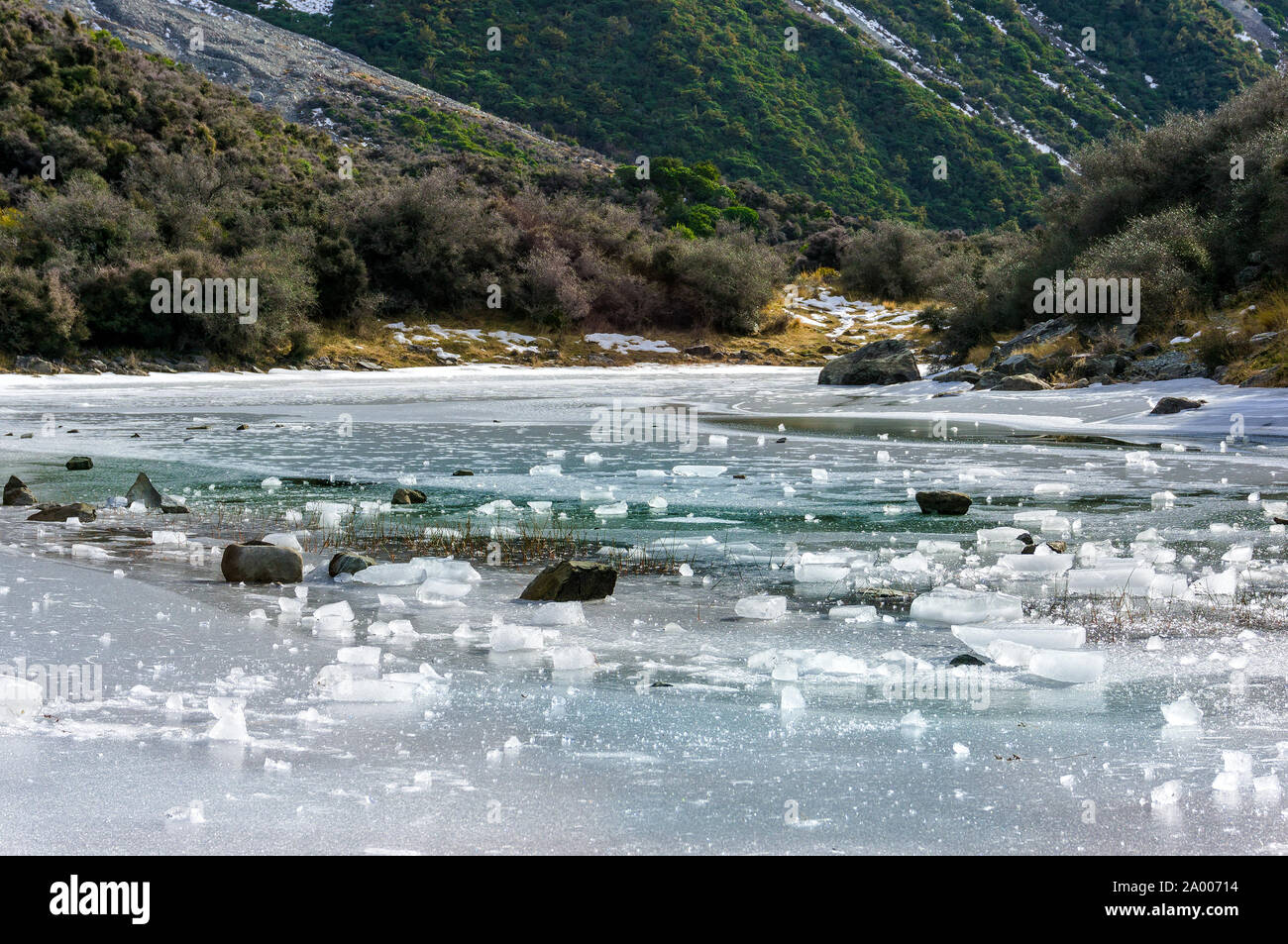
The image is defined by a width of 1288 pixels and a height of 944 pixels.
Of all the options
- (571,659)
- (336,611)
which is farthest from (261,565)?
(571,659)

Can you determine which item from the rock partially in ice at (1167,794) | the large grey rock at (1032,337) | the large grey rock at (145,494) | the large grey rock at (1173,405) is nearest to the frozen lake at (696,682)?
the rock partially in ice at (1167,794)

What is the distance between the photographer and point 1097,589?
18.1 feet

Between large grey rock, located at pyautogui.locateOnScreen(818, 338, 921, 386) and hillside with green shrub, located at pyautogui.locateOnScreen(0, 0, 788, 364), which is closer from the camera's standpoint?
large grey rock, located at pyautogui.locateOnScreen(818, 338, 921, 386)

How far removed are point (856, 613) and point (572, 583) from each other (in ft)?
4.14

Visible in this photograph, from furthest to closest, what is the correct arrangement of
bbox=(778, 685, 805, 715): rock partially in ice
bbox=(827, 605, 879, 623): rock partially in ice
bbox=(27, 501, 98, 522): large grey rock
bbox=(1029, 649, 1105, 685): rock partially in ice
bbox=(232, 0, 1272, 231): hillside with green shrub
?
bbox=(232, 0, 1272, 231): hillside with green shrub → bbox=(27, 501, 98, 522): large grey rock → bbox=(827, 605, 879, 623): rock partially in ice → bbox=(1029, 649, 1105, 685): rock partially in ice → bbox=(778, 685, 805, 715): rock partially in ice

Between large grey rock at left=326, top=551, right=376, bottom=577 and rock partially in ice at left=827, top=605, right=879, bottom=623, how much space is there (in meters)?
2.31

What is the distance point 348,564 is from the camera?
19.4 feet

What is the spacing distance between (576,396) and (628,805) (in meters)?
20.1

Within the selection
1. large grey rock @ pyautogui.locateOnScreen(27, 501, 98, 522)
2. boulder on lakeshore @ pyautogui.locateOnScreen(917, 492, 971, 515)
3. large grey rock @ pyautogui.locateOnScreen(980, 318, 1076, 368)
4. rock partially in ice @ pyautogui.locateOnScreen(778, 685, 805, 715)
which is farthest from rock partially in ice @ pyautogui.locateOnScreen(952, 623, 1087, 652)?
large grey rock @ pyautogui.locateOnScreen(980, 318, 1076, 368)

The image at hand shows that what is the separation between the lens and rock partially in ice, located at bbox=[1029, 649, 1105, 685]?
13.3ft

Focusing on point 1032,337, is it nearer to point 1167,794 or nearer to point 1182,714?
point 1182,714

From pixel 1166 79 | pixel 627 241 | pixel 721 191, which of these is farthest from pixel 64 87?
pixel 1166 79

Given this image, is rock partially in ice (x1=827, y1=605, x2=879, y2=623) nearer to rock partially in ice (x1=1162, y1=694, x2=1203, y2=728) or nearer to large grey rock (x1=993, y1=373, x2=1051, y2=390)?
rock partially in ice (x1=1162, y1=694, x2=1203, y2=728)
